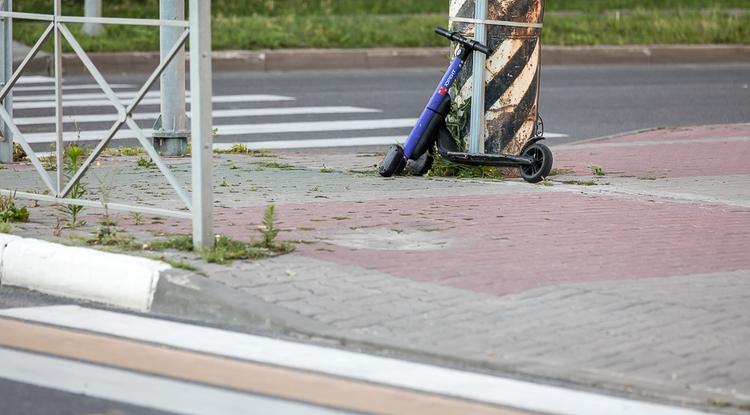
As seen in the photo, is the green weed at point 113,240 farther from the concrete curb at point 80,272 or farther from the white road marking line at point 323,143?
the white road marking line at point 323,143

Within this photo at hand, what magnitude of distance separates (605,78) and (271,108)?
509cm

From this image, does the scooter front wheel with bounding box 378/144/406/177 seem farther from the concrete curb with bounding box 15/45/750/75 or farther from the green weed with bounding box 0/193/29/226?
the concrete curb with bounding box 15/45/750/75

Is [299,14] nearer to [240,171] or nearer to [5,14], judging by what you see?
[240,171]

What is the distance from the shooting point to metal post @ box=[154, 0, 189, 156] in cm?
1085

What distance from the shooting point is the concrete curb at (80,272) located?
6.48 metres

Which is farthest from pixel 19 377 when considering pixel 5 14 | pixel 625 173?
pixel 625 173

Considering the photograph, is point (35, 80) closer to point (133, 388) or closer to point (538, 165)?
point (538, 165)

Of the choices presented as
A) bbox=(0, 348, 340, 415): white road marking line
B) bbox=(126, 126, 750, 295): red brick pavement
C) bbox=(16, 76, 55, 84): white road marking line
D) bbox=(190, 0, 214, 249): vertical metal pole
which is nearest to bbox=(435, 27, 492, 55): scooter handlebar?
bbox=(126, 126, 750, 295): red brick pavement

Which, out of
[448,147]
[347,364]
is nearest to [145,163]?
[448,147]

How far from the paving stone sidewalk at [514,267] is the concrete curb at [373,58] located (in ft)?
26.1

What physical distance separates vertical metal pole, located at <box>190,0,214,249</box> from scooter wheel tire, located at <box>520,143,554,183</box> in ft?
10.8

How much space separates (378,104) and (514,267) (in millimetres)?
9033

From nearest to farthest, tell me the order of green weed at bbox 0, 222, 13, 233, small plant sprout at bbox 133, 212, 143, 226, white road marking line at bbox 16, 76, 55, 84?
green weed at bbox 0, 222, 13, 233 < small plant sprout at bbox 133, 212, 143, 226 < white road marking line at bbox 16, 76, 55, 84

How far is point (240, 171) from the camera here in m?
10.2
